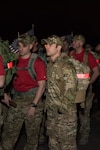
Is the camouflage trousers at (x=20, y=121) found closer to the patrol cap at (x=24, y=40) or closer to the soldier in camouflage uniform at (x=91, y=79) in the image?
the patrol cap at (x=24, y=40)

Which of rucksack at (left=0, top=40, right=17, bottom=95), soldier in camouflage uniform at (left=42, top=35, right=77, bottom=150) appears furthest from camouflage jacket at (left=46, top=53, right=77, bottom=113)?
rucksack at (left=0, top=40, right=17, bottom=95)

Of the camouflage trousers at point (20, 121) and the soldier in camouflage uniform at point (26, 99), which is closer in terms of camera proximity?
the soldier in camouflage uniform at point (26, 99)

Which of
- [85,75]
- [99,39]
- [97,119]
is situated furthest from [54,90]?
[99,39]

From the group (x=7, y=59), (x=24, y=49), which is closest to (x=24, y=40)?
(x=24, y=49)

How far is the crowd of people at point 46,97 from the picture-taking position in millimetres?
4191

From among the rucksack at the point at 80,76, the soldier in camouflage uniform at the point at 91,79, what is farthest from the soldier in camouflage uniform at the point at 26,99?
the soldier in camouflage uniform at the point at 91,79

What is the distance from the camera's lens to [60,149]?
447 cm

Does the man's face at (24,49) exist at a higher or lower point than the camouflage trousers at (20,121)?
higher

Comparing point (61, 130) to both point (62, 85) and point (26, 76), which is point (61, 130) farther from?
point (26, 76)

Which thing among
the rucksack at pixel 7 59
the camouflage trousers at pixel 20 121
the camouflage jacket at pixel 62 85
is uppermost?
the rucksack at pixel 7 59

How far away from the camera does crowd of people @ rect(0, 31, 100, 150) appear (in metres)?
4.19

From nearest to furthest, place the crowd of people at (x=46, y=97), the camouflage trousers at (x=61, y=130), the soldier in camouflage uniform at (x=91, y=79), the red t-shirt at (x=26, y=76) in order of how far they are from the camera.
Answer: the crowd of people at (x=46, y=97), the camouflage trousers at (x=61, y=130), the red t-shirt at (x=26, y=76), the soldier in camouflage uniform at (x=91, y=79)

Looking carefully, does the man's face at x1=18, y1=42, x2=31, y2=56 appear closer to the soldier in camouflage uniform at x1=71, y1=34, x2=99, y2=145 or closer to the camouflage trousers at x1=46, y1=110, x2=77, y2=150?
the camouflage trousers at x1=46, y1=110, x2=77, y2=150

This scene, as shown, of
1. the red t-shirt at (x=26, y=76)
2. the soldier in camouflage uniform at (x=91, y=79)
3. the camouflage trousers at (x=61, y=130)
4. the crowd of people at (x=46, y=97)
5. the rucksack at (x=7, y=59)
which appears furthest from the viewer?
the soldier in camouflage uniform at (x=91, y=79)
